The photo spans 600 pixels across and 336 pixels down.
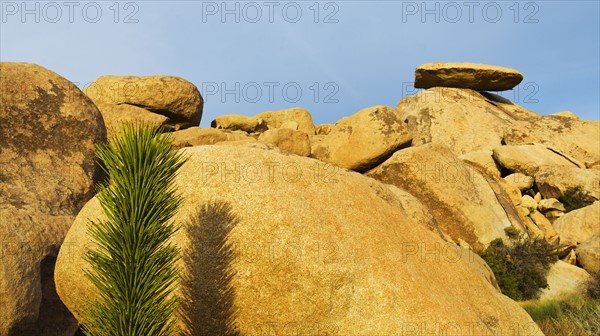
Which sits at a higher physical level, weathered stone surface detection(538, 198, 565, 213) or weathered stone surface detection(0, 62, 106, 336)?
weathered stone surface detection(0, 62, 106, 336)

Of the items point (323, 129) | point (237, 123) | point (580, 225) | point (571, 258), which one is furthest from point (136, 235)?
point (323, 129)

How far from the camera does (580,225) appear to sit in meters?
23.5

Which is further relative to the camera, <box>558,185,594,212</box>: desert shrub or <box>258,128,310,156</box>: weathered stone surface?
<box>558,185,594,212</box>: desert shrub

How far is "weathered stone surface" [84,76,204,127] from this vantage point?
25.3 m

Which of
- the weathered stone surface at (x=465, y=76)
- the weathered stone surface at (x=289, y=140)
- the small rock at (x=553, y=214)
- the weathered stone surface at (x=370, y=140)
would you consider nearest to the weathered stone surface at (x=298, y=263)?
the weathered stone surface at (x=370, y=140)

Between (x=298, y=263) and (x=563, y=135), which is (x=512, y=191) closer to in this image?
(x=563, y=135)

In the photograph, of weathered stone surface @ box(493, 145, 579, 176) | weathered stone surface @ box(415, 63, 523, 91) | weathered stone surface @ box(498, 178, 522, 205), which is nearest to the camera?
weathered stone surface @ box(498, 178, 522, 205)

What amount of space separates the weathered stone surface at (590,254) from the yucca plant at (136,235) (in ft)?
65.2

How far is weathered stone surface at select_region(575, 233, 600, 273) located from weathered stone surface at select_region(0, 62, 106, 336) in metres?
18.8

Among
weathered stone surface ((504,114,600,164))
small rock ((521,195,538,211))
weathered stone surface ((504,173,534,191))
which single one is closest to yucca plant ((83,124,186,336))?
small rock ((521,195,538,211))

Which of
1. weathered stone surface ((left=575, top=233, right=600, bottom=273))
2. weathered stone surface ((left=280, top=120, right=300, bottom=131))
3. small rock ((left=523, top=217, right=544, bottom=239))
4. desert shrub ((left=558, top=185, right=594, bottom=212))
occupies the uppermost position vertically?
weathered stone surface ((left=280, top=120, right=300, bottom=131))

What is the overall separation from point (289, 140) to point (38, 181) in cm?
1669

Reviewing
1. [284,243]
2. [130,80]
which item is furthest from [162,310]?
[130,80]

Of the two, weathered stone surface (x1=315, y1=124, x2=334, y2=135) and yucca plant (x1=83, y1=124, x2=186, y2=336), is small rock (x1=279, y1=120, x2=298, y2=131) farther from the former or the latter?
yucca plant (x1=83, y1=124, x2=186, y2=336)
